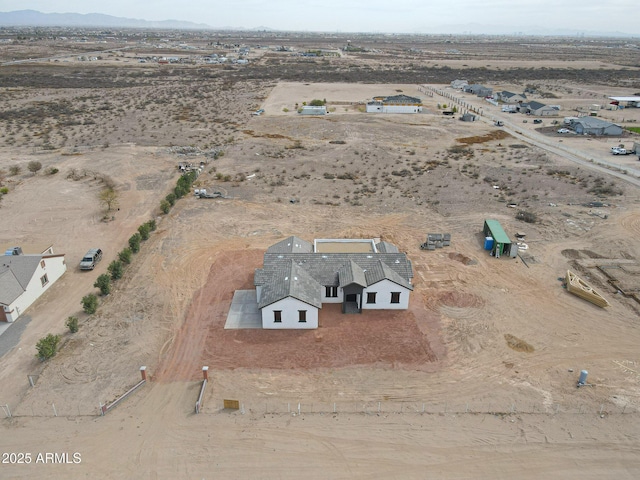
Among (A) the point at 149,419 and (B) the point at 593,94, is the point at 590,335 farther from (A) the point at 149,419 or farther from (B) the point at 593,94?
(B) the point at 593,94

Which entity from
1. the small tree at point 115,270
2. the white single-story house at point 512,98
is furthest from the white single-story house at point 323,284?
the white single-story house at point 512,98

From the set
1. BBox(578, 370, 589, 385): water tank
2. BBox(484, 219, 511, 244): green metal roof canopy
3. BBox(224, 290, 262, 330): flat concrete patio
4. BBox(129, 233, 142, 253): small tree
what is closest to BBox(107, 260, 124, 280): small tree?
BBox(129, 233, 142, 253): small tree

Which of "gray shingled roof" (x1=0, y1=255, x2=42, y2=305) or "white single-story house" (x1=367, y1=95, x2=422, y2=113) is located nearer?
"gray shingled roof" (x1=0, y1=255, x2=42, y2=305)

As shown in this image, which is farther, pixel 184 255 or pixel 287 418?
pixel 184 255

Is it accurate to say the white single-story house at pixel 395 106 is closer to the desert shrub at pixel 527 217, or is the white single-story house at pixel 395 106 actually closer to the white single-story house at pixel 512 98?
the white single-story house at pixel 512 98

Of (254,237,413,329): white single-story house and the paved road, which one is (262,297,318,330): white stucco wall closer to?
(254,237,413,329): white single-story house

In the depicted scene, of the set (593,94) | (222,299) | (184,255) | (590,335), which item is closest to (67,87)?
(184,255)
